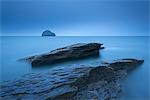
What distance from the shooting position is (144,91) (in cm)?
1223

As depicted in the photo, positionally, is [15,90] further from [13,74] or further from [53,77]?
[13,74]

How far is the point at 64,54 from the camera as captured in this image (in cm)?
2148

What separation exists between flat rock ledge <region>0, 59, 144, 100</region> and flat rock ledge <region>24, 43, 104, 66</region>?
8334mm

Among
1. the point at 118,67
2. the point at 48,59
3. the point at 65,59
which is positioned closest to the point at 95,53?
the point at 65,59

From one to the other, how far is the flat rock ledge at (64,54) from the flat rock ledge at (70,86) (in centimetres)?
833

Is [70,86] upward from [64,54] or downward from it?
downward

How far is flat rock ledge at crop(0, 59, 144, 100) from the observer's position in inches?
370

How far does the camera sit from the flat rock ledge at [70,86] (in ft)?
30.8

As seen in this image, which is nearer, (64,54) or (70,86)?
(70,86)

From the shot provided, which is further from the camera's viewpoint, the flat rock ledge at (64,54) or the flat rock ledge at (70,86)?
the flat rock ledge at (64,54)

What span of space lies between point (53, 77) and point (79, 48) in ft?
38.7

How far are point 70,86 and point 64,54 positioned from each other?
455 inches

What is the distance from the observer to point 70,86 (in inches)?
395

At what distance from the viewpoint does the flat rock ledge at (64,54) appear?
67.0 ft
